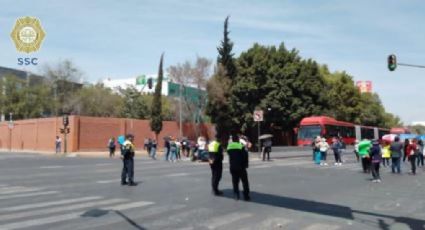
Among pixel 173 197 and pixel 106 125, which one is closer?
pixel 173 197

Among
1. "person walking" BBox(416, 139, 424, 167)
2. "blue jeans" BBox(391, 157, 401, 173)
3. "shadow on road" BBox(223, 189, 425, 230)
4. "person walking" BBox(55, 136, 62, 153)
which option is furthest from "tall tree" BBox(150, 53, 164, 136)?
"shadow on road" BBox(223, 189, 425, 230)

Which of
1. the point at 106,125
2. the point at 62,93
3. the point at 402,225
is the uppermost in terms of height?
the point at 62,93

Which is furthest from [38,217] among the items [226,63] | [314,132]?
Result: [226,63]

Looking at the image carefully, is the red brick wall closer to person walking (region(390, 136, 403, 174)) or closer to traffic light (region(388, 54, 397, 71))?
traffic light (region(388, 54, 397, 71))

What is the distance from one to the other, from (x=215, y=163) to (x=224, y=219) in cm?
443

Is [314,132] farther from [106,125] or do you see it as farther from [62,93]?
[62,93]

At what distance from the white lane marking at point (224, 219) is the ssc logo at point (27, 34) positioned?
28.9 ft

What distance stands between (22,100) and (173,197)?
214ft

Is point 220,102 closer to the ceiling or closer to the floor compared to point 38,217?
closer to the ceiling

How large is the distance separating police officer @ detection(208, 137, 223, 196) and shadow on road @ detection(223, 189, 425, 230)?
39cm

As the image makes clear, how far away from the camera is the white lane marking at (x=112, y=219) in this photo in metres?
9.09

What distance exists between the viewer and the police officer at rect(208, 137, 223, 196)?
47.0 ft

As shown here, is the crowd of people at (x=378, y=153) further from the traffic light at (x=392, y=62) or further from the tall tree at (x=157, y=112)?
the tall tree at (x=157, y=112)

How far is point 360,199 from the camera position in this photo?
13.8 meters
